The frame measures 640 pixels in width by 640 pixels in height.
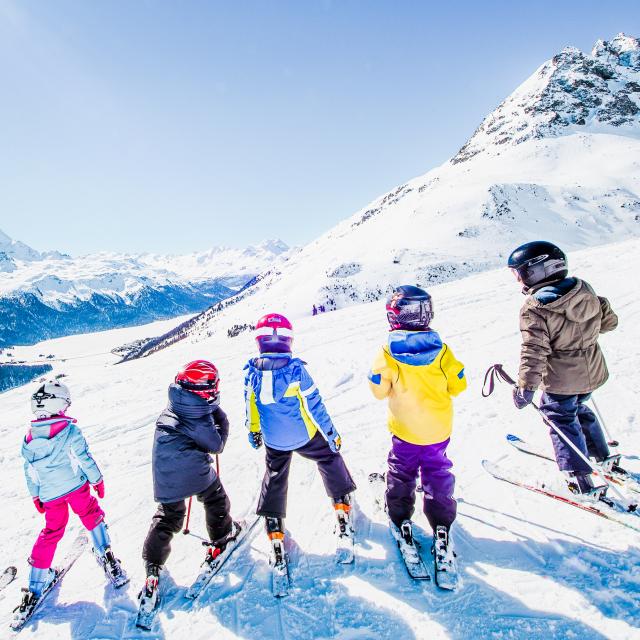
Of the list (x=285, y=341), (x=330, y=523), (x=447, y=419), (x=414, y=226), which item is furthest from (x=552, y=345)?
(x=414, y=226)

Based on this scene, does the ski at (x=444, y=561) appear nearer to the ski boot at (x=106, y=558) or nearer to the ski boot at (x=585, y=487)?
the ski boot at (x=585, y=487)

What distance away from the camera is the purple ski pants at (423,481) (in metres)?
3.49

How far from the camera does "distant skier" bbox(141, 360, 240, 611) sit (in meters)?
3.64

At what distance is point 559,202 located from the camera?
72875mm

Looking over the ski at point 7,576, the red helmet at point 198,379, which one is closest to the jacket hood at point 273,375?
the red helmet at point 198,379

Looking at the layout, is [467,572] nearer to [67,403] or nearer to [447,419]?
[447,419]

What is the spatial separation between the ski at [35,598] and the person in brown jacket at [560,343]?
207 inches

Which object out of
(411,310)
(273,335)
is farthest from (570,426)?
(273,335)

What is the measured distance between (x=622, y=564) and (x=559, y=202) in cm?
8722

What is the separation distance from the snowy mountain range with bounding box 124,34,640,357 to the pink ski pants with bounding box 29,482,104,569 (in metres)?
60.1

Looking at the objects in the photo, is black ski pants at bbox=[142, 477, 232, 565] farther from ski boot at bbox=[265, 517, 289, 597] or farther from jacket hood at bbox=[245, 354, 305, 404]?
jacket hood at bbox=[245, 354, 305, 404]

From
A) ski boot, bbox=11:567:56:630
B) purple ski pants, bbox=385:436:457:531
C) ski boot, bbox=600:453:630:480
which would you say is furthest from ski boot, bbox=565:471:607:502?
ski boot, bbox=11:567:56:630

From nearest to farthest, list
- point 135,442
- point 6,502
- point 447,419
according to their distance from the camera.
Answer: point 447,419
point 6,502
point 135,442

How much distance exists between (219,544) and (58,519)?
1.75 metres
